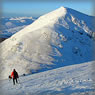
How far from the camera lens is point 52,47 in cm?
3241

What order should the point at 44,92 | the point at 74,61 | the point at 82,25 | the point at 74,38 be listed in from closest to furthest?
the point at 44,92, the point at 74,61, the point at 74,38, the point at 82,25

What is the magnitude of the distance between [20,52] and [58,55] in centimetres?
698

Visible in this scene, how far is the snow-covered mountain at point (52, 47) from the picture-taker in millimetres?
28016

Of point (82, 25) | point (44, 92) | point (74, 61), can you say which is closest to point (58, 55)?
point (74, 61)

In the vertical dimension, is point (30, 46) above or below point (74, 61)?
above

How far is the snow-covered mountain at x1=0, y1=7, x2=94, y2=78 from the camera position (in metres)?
Result: 28.0

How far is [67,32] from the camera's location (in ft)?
121

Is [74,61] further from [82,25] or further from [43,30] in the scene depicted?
[82,25]

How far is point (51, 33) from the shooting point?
3597cm

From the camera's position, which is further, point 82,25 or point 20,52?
point 82,25

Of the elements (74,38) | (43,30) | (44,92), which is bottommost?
(44,92)

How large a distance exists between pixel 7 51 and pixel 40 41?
21.8 feet

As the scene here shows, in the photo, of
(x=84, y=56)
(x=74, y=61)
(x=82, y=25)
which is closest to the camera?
(x=74, y=61)

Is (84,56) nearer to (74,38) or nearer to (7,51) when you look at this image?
(74,38)
